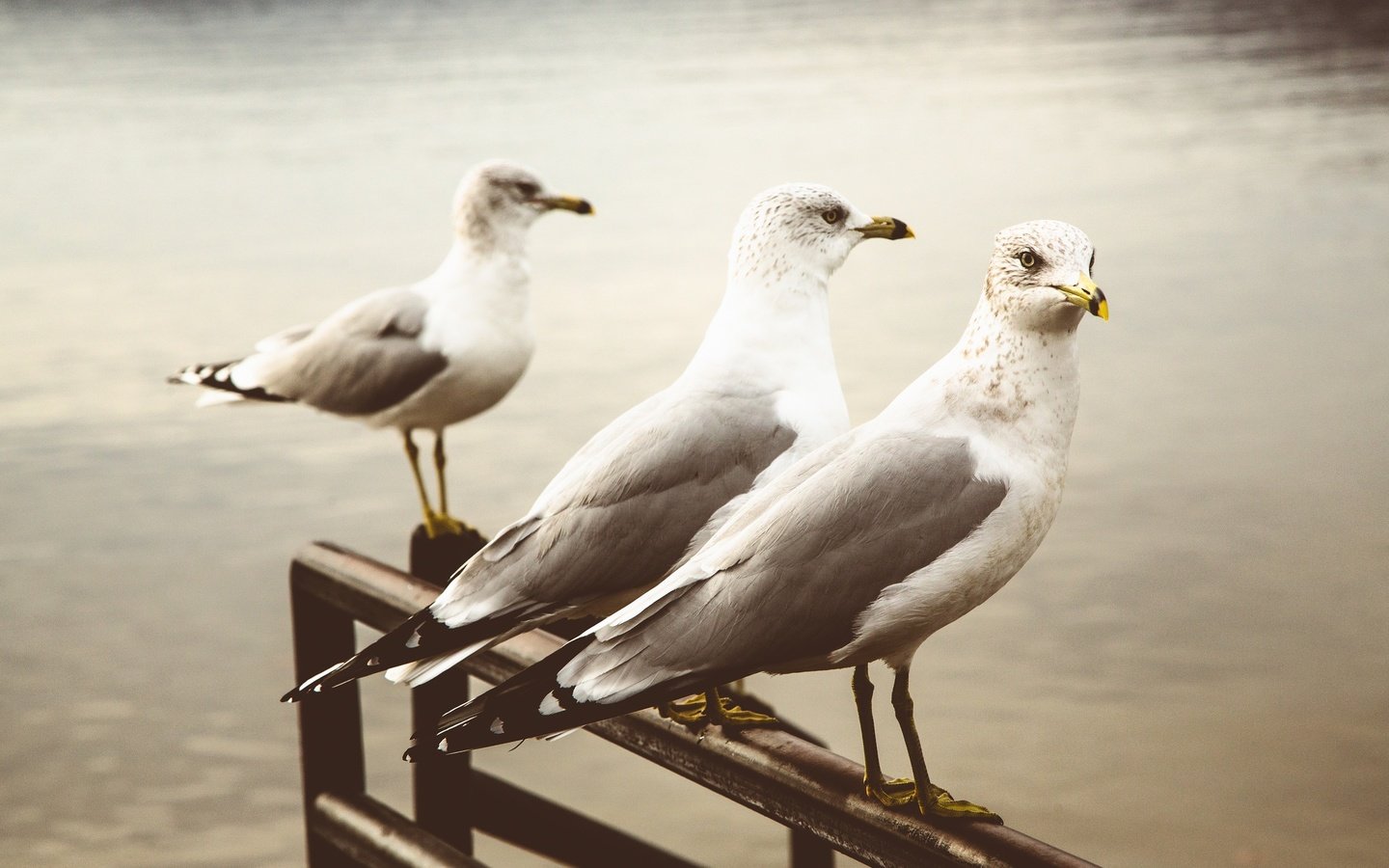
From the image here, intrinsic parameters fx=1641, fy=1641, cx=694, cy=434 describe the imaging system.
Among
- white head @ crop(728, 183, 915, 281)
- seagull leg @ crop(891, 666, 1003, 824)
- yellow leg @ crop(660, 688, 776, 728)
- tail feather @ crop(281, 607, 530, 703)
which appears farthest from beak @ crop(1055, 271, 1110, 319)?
tail feather @ crop(281, 607, 530, 703)

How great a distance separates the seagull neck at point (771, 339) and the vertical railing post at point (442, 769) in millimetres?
816

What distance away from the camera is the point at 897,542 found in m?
2.35

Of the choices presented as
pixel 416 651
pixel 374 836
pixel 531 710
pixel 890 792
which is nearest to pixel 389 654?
pixel 416 651

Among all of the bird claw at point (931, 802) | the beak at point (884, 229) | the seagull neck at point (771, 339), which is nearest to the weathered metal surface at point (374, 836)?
the bird claw at point (931, 802)

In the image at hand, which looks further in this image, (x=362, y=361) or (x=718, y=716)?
(x=362, y=361)

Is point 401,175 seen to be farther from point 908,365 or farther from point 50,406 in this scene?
point 908,365

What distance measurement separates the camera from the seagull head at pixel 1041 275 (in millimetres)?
2287

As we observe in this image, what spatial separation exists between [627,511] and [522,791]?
162cm

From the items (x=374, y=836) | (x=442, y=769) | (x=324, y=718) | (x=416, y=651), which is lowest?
(x=442, y=769)

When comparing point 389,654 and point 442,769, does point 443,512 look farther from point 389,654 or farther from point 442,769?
point 389,654

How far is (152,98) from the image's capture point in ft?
91.5

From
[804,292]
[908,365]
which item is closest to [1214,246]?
[908,365]

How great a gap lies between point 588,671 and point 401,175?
15.8 meters

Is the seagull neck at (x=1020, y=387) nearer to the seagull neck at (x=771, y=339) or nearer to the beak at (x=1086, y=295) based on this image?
the beak at (x=1086, y=295)
